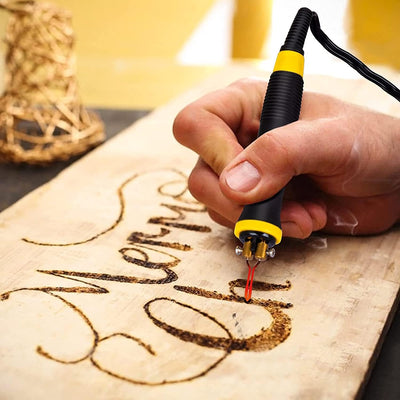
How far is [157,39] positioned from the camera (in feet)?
6.28

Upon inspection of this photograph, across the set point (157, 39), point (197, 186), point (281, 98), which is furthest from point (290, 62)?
point (157, 39)

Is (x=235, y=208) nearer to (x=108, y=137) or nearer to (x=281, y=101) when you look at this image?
(x=281, y=101)

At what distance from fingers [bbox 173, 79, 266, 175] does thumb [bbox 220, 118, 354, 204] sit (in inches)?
2.0

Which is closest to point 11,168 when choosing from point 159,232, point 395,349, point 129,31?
point 159,232

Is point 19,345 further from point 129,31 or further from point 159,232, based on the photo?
point 129,31

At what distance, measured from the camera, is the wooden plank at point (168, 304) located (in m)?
0.45

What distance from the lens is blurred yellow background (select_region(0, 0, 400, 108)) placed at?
1385 mm

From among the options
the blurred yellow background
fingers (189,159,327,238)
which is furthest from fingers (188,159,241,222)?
the blurred yellow background

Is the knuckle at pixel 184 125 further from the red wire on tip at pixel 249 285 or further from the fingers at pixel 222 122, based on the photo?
the red wire on tip at pixel 249 285

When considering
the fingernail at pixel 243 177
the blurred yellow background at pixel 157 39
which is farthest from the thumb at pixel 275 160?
the blurred yellow background at pixel 157 39

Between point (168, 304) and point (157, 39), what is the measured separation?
149 centimetres

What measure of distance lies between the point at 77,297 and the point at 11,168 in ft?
1.36

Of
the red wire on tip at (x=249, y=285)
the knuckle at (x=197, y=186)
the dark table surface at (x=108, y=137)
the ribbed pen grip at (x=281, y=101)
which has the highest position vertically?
the ribbed pen grip at (x=281, y=101)

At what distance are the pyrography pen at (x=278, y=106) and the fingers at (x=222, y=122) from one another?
0.04 meters
